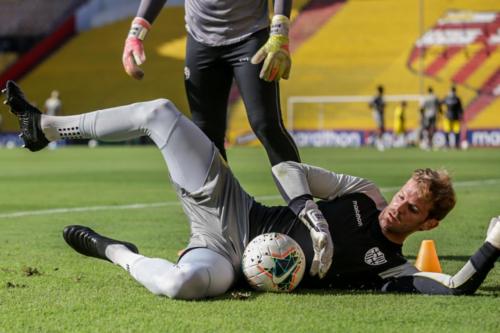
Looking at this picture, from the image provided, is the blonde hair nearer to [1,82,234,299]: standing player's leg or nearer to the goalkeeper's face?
the goalkeeper's face

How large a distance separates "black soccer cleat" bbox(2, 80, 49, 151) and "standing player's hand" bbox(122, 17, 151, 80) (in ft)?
2.17

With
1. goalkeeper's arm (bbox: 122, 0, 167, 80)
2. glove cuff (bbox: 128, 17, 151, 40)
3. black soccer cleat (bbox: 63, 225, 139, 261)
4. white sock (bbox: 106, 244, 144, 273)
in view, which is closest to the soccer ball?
white sock (bbox: 106, 244, 144, 273)

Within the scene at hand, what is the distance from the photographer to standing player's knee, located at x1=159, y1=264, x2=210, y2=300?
488cm

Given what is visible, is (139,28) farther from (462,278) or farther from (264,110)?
(462,278)

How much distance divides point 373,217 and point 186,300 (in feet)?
3.66

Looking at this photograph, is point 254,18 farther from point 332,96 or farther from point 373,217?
point 332,96

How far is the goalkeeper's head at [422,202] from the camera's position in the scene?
500 centimetres

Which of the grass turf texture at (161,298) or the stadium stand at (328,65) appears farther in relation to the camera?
the stadium stand at (328,65)

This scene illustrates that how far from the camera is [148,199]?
12.3m

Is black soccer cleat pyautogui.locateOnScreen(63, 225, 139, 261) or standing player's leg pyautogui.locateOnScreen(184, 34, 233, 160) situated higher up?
standing player's leg pyautogui.locateOnScreen(184, 34, 233, 160)

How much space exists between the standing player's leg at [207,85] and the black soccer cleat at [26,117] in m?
1.23

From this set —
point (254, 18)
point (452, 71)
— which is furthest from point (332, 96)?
point (254, 18)

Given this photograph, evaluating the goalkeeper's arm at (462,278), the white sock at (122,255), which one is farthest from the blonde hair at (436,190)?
the white sock at (122,255)

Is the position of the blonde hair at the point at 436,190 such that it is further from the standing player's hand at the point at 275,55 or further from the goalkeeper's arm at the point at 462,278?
the standing player's hand at the point at 275,55
